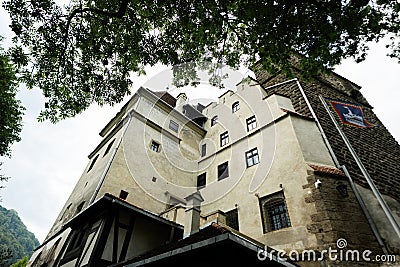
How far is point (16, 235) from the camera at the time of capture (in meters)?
65.7

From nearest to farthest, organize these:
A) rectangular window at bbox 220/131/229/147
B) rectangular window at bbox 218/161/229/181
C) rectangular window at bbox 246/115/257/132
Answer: rectangular window at bbox 218/161/229/181 < rectangular window at bbox 246/115/257/132 < rectangular window at bbox 220/131/229/147

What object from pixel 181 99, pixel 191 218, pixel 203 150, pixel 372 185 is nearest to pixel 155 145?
pixel 203 150

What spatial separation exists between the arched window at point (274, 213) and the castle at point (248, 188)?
43 millimetres

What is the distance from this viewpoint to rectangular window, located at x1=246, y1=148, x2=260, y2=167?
1113 centimetres

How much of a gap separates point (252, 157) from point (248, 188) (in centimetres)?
184

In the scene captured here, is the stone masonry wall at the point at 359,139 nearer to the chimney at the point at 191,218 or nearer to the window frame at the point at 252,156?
the window frame at the point at 252,156

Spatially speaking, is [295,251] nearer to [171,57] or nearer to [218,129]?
[171,57]

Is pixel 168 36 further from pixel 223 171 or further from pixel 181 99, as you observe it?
pixel 181 99

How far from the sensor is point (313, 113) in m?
10.7

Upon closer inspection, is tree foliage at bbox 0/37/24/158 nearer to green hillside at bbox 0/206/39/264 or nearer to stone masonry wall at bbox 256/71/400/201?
stone masonry wall at bbox 256/71/400/201

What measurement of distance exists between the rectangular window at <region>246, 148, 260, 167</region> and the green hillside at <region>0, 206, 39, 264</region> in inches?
2293

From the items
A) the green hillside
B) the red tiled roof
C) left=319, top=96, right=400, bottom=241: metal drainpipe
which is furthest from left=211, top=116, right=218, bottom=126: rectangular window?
the green hillside

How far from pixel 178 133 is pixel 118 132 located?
454 cm

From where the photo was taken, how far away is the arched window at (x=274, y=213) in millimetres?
8250
